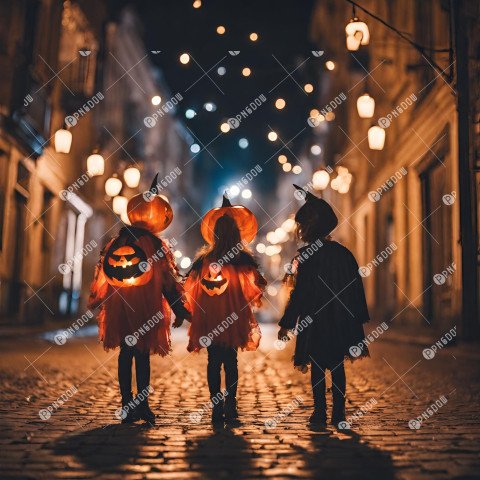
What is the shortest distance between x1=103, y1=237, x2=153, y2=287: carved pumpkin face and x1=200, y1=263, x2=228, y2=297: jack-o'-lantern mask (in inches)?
17.9

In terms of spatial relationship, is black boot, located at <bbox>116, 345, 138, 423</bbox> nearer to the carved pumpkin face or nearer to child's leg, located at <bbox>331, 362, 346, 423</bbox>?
the carved pumpkin face

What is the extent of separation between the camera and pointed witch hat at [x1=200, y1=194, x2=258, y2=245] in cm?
576

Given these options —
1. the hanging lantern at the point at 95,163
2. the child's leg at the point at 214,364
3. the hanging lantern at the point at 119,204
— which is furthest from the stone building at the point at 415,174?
the hanging lantern at the point at 119,204

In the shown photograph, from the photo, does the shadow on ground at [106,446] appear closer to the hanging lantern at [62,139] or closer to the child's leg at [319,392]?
the child's leg at [319,392]

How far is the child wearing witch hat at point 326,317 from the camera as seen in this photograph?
5301 mm

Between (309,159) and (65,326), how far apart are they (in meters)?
28.4

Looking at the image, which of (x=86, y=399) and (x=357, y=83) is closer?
(x=86, y=399)

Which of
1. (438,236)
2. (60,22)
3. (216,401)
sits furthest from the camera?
(60,22)

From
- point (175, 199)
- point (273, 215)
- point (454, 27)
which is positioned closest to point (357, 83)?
point (454, 27)

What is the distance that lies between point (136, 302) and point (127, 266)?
309mm

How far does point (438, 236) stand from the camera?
14570mm

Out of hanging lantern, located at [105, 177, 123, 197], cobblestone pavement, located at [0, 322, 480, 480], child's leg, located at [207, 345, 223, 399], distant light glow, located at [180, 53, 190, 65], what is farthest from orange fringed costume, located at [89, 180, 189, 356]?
hanging lantern, located at [105, 177, 123, 197]

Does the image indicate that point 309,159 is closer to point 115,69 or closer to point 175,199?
point 175,199

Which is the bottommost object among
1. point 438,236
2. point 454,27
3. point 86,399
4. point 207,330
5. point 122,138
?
point 86,399
